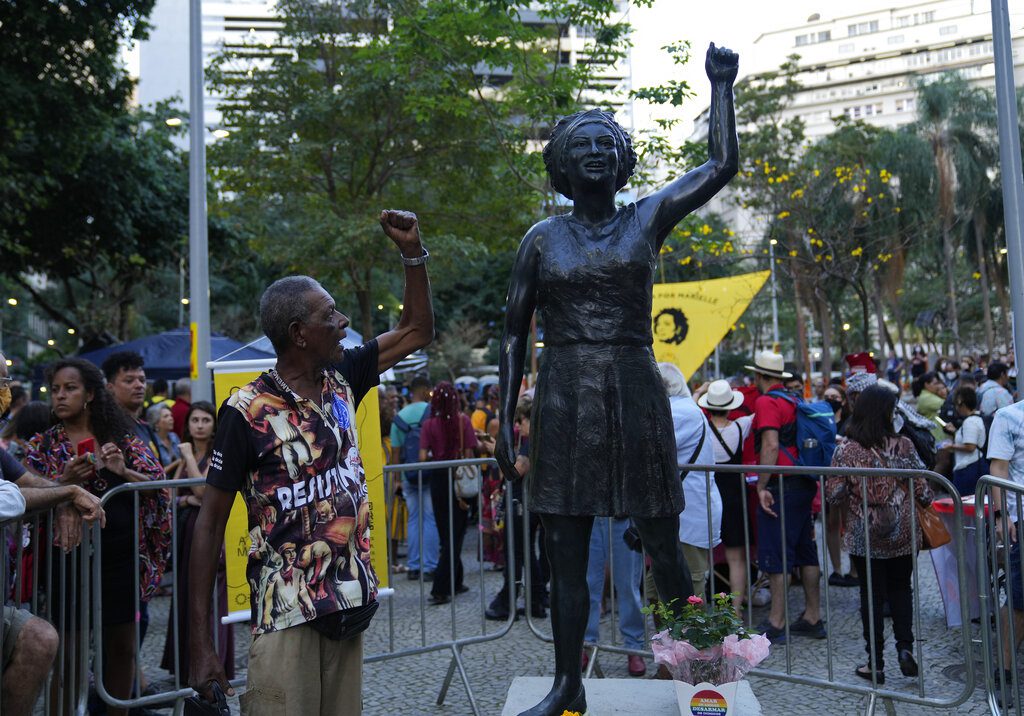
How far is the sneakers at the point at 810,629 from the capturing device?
6.89 meters

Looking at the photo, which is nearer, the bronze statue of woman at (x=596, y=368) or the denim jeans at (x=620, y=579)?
the bronze statue of woman at (x=596, y=368)

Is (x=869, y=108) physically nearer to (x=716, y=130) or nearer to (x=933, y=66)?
(x=933, y=66)

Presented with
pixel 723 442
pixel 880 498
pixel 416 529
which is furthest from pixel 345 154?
pixel 880 498

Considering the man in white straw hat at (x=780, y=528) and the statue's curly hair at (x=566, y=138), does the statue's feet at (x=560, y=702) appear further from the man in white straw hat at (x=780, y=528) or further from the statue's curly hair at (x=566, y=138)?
the man in white straw hat at (x=780, y=528)

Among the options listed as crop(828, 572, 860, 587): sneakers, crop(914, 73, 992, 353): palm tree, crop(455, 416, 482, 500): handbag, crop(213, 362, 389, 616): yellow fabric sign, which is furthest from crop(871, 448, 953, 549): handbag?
crop(914, 73, 992, 353): palm tree

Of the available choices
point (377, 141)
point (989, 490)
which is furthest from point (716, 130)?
point (377, 141)

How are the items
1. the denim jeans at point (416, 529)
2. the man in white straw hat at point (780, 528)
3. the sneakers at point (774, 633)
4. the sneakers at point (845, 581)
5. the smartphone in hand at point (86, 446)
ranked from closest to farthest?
the smartphone in hand at point (86, 446), the sneakers at point (774, 633), the man in white straw hat at point (780, 528), the sneakers at point (845, 581), the denim jeans at point (416, 529)

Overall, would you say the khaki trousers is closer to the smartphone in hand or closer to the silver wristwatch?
the silver wristwatch

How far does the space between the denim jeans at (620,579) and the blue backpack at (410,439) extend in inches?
133

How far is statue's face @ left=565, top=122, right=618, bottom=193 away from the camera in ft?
11.9

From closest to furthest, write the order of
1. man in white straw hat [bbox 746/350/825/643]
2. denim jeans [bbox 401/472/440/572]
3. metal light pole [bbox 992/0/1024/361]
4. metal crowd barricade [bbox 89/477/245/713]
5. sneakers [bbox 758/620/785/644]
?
metal crowd barricade [bbox 89/477/245/713], sneakers [bbox 758/620/785/644], man in white straw hat [bbox 746/350/825/643], metal light pole [bbox 992/0/1024/361], denim jeans [bbox 401/472/440/572]

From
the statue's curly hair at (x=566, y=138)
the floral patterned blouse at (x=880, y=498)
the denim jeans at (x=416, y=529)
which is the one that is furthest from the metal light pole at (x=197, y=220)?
the statue's curly hair at (x=566, y=138)

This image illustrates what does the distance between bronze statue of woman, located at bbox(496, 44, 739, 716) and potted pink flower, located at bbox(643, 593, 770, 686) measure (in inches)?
7.3

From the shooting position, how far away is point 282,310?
2.79 meters
